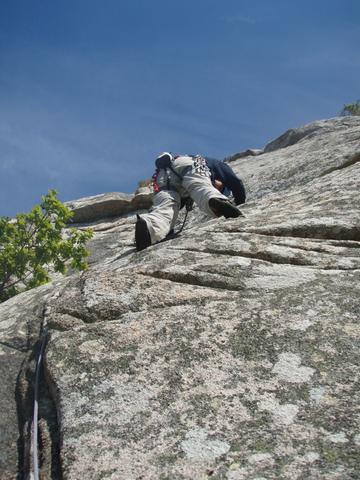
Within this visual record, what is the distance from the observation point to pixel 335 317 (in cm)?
393

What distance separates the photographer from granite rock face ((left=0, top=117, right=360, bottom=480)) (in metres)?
2.83

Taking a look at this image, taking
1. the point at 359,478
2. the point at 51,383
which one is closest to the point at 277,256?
the point at 51,383

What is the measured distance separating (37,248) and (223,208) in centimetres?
841

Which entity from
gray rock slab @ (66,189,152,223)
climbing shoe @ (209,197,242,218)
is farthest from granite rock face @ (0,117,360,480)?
gray rock slab @ (66,189,152,223)

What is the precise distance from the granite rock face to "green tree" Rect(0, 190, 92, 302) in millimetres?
7834

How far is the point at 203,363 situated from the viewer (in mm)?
3621

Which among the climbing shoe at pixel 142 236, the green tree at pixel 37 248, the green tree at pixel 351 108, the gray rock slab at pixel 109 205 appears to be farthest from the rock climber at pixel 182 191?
the green tree at pixel 351 108

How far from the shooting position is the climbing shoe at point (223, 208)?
7.42 meters

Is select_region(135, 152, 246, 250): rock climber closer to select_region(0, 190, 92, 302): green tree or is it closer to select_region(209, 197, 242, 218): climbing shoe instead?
select_region(209, 197, 242, 218): climbing shoe

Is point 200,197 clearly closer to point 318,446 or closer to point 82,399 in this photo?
point 82,399

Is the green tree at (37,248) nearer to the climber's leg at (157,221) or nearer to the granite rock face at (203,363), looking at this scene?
the climber's leg at (157,221)

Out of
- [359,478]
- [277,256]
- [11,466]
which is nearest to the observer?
[359,478]

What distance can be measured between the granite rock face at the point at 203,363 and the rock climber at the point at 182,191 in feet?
6.09

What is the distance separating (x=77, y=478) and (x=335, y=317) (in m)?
2.25
